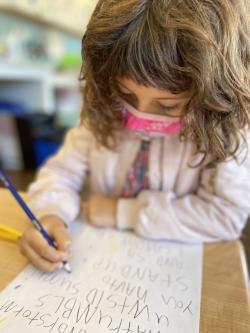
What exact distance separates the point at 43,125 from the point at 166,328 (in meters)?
1.62

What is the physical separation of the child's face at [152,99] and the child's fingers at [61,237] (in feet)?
0.72

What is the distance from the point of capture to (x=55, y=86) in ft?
7.17

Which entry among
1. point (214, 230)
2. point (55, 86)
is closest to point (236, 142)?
point (214, 230)

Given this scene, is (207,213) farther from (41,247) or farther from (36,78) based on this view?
(36,78)

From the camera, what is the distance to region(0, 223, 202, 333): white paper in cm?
33

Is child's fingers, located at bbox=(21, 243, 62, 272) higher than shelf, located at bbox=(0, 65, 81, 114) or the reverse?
higher

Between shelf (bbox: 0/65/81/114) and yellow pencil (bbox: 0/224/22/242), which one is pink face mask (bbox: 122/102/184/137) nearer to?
yellow pencil (bbox: 0/224/22/242)

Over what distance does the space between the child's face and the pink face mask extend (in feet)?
0.03

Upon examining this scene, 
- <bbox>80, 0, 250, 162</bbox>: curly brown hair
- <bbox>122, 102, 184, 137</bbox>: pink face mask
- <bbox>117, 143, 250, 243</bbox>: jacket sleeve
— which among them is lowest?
<bbox>117, 143, 250, 243</bbox>: jacket sleeve

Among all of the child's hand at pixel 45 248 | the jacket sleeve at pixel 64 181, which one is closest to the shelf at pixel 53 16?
the jacket sleeve at pixel 64 181

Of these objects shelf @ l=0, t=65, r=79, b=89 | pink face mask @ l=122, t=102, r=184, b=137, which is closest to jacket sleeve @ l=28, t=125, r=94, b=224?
pink face mask @ l=122, t=102, r=184, b=137

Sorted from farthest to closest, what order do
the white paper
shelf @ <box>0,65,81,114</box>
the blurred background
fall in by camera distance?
shelf @ <box>0,65,81,114</box> < the blurred background < the white paper

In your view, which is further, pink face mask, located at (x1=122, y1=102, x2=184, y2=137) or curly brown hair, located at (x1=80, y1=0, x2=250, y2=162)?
pink face mask, located at (x1=122, y1=102, x2=184, y2=137)

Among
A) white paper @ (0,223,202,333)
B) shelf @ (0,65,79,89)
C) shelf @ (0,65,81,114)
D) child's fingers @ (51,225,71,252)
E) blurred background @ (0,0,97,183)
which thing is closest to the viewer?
white paper @ (0,223,202,333)
